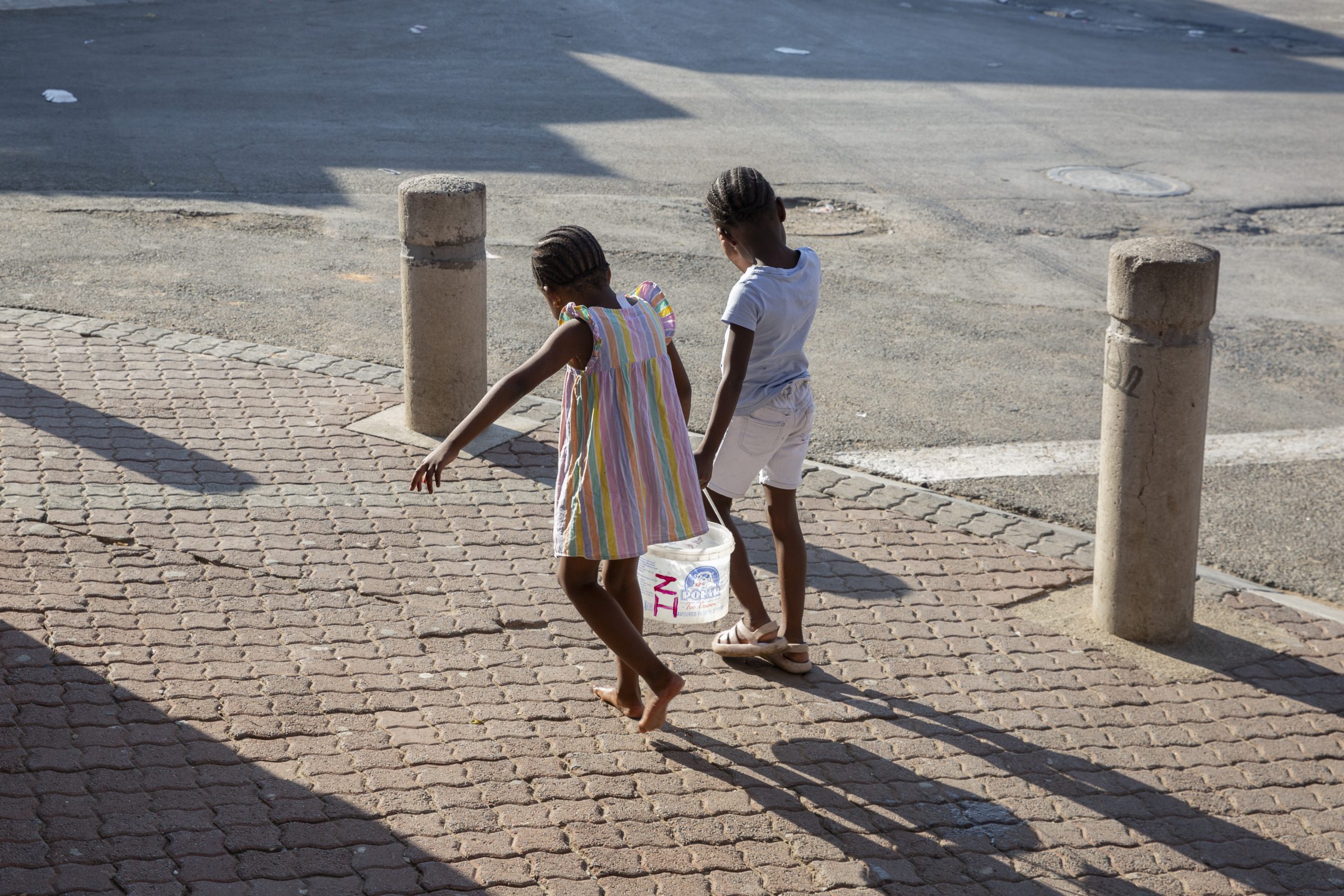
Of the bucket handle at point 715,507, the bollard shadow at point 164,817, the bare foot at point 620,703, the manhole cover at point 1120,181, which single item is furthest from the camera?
the manhole cover at point 1120,181

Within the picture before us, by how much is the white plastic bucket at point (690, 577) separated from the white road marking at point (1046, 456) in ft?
7.96

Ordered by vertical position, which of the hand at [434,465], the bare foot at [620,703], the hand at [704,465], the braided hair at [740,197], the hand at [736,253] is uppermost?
the braided hair at [740,197]

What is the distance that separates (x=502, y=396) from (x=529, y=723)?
120 centimetres

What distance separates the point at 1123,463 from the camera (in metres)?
5.21

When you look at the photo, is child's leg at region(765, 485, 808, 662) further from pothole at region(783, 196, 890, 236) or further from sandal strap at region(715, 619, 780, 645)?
pothole at region(783, 196, 890, 236)

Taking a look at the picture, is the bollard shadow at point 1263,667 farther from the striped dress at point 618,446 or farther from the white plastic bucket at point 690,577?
the striped dress at point 618,446

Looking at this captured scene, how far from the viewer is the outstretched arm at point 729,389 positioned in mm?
4359

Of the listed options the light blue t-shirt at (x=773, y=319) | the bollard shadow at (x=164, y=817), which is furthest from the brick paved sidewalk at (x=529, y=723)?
the light blue t-shirt at (x=773, y=319)

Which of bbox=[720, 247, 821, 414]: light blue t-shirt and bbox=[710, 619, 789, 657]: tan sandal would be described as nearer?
bbox=[720, 247, 821, 414]: light blue t-shirt

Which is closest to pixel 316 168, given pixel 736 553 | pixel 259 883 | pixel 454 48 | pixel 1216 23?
pixel 454 48

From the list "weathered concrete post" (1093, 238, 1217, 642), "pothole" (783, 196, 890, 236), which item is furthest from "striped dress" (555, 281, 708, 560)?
"pothole" (783, 196, 890, 236)

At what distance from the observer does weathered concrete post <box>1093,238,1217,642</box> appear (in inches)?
195

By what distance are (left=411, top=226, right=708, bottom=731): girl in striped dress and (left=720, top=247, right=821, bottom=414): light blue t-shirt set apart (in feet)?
0.99

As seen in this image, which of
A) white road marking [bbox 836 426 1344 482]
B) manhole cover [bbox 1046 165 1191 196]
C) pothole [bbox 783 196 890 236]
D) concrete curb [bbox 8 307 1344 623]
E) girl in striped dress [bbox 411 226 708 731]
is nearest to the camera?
girl in striped dress [bbox 411 226 708 731]
